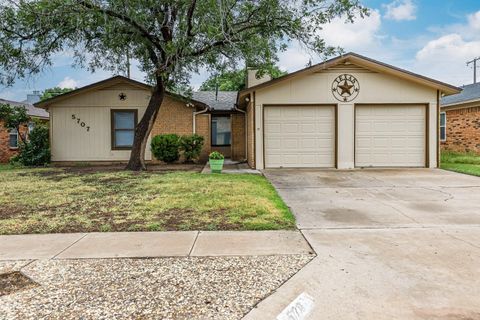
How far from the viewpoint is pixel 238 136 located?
17641 millimetres

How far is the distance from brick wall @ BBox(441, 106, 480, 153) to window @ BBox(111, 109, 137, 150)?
1556 cm

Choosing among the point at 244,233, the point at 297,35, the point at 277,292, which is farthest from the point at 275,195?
the point at 297,35

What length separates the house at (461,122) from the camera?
53.9 feet

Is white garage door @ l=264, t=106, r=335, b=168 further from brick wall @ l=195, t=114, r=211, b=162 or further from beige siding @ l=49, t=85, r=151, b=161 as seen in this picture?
beige siding @ l=49, t=85, r=151, b=161

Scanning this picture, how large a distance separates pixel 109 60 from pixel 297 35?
23.7 ft

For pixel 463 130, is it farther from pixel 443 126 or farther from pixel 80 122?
pixel 80 122

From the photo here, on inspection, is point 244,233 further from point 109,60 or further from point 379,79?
point 109,60

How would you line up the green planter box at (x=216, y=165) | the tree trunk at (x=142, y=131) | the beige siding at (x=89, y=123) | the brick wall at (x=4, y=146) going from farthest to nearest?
the brick wall at (x=4, y=146), the beige siding at (x=89, y=123), the tree trunk at (x=142, y=131), the green planter box at (x=216, y=165)

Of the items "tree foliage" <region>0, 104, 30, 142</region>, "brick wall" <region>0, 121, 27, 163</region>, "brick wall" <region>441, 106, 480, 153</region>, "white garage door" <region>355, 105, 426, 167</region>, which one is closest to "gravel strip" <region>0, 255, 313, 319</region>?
"white garage door" <region>355, 105, 426, 167</region>

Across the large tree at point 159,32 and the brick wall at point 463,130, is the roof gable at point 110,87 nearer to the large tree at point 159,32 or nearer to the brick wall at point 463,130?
the large tree at point 159,32

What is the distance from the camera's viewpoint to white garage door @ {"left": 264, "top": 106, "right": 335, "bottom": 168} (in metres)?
13.1

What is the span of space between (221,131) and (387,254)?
48.6 feet

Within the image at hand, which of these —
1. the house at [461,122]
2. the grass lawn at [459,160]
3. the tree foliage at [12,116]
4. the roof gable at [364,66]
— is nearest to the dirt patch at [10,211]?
the roof gable at [364,66]

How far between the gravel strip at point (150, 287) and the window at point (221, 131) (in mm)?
14601
